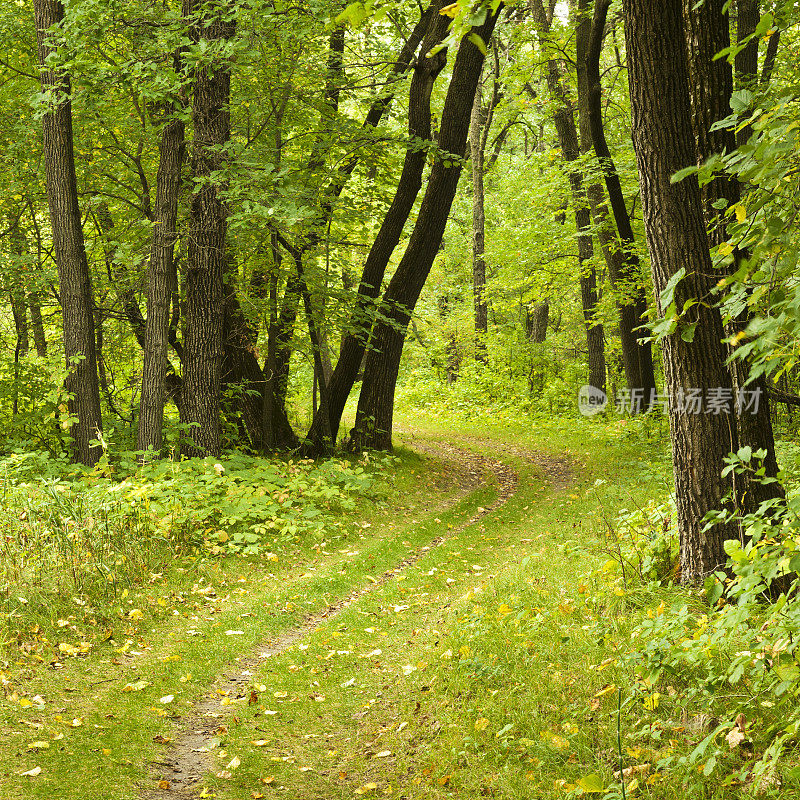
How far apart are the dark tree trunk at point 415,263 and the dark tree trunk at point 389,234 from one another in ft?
0.95

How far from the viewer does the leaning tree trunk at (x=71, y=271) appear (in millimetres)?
9773

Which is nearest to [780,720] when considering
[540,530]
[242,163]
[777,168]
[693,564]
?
[693,564]

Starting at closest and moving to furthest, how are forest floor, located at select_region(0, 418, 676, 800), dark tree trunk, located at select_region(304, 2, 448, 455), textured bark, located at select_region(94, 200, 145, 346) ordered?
1. forest floor, located at select_region(0, 418, 676, 800)
2. textured bark, located at select_region(94, 200, 145, 346)
3. dark tree trunk, located at select_region(304, 2, 448, 455)

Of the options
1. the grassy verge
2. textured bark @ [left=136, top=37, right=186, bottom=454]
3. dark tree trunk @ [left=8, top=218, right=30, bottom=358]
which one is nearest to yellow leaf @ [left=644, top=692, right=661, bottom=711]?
the grassy verge

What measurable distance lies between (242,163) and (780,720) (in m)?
8.35

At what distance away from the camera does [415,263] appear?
12977 millimetres

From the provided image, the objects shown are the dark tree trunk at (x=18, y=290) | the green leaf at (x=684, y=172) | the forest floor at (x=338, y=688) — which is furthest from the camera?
the dark tree trunk at (x=18, y=290)

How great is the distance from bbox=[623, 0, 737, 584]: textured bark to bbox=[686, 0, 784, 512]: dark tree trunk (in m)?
0.20

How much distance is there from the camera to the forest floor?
13.3ft

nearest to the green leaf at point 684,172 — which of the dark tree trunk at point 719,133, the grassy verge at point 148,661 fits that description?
the dark tree trunk at point 719,133

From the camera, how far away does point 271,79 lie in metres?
10.2

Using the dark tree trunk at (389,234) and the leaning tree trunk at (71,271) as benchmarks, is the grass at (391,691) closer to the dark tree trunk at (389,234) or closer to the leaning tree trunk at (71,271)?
the leaning tree trunk at (71,271)

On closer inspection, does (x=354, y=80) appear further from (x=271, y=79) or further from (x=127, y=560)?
(x=127, y=560)

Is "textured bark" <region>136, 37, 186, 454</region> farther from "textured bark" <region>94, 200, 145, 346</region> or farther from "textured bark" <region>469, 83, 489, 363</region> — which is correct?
"textured bark" <region>469, 83, 489, 363</region>
